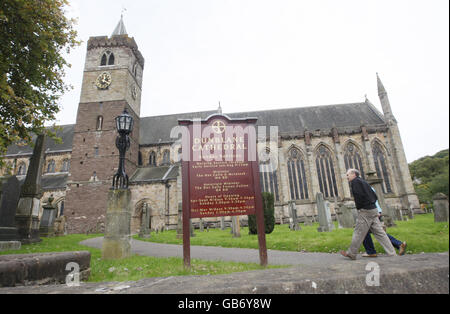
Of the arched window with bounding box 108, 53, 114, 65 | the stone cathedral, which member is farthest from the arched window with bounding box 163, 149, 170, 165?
the arched window with bounding box 108, 53, 114, 65

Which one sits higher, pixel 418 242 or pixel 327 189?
pixel 327 189

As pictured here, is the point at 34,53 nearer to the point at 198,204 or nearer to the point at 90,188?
the point at 198,204

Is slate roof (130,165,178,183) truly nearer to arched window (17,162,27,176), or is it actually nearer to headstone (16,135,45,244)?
headstone (16,135,45,244)

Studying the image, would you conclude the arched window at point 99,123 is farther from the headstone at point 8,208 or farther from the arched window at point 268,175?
the arched window at point 268,175

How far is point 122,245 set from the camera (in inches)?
244

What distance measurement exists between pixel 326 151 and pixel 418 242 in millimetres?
21683

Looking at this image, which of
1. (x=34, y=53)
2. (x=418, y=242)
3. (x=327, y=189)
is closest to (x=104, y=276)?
(x=418, y=242)

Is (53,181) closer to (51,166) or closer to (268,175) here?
(51,166)

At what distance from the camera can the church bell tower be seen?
22.1 meters

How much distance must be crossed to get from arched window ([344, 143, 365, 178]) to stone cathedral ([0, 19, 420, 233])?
0.33 feet

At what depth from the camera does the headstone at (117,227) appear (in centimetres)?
612

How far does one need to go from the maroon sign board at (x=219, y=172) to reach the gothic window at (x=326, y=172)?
871 inches

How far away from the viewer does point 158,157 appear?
27.7 metres
